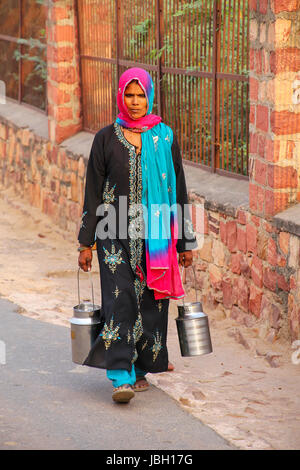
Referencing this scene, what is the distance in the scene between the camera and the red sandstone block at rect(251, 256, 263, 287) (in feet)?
22.2

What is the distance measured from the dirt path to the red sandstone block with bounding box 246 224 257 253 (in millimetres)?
590

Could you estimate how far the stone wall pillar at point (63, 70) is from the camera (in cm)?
1073

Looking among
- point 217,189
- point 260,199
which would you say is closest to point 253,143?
point 260,199

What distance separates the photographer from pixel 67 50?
1083 centimetres

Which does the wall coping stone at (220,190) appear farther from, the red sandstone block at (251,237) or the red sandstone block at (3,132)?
the red sandstone block at (3,132)

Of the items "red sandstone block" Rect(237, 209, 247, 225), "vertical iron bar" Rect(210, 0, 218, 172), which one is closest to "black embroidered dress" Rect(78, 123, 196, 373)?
"red sandstone block" Rect(237, 209, 247, 225)

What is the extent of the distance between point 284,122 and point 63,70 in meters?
4.91

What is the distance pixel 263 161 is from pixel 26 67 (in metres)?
7.07

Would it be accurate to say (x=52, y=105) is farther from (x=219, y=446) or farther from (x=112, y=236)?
(x=219, y=446)

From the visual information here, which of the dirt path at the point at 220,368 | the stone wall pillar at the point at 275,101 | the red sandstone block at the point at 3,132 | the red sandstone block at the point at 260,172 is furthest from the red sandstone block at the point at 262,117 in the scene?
the red sandstone block at the point at 3,132

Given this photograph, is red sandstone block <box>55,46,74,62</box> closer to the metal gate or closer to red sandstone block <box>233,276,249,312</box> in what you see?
the metal gate

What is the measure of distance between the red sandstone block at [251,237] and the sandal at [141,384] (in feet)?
5.67

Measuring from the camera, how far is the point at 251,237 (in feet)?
22.6
